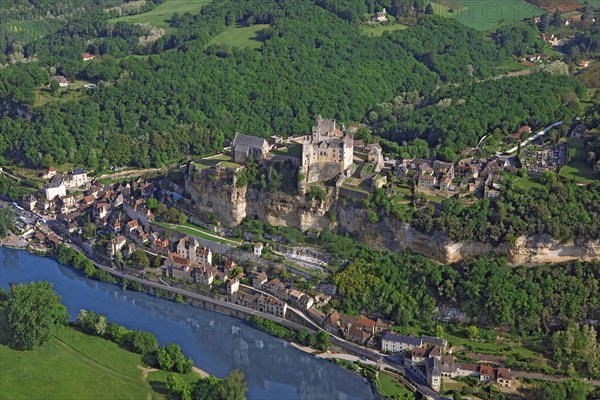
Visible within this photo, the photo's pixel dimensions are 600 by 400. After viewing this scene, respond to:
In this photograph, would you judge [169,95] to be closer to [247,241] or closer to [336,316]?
[247,241]

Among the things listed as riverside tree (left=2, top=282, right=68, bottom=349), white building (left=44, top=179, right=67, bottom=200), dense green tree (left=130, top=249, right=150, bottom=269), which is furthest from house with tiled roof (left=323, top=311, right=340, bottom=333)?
white building (left=44, top=179, right=67, bottom=200)

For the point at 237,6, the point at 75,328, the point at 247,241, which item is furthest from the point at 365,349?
the point at 237,6

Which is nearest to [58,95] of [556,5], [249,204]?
[249,204]

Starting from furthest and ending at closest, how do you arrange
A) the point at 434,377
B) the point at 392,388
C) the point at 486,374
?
Answer: the point at 392,388, the point at 486,374, the point at 434,377

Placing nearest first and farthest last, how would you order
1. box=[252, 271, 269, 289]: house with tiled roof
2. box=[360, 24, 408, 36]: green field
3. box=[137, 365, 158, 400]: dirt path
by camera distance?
box=[137, 365, 158, 400]: dirt path, box=[252, 271, 269, 289]: house with tiled roof, box=[360, 24, 408, 36]: green field

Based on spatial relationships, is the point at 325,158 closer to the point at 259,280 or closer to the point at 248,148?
the point at 248,148

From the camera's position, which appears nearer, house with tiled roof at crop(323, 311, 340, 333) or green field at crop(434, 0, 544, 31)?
house with tiled roof at crop(323, 311, 340, 333)

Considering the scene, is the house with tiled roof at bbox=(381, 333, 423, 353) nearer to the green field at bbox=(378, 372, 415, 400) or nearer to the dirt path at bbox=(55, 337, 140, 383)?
the green field at bbox=(378, 372, 415, 400)
